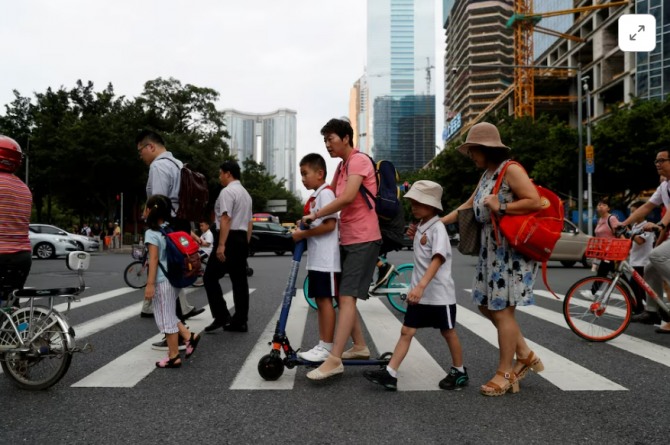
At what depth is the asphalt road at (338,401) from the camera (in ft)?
9.55

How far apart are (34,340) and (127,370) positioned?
786 mm

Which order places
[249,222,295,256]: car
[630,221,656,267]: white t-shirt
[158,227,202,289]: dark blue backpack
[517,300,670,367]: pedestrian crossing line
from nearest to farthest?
[158,227,202,289]: dark blue backpack → [517,300,670,367]: pedestrian crossing line → [630,221,656,267]: white t-shirt → [249,222,295,256]: car

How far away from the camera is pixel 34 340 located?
142 inches

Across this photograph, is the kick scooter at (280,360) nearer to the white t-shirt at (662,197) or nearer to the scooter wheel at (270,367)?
the scooter wheel at (270,367)

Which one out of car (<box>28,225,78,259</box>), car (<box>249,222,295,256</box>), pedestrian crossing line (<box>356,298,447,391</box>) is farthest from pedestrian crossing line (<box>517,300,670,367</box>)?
car (<box>28,225,78,259</box>)

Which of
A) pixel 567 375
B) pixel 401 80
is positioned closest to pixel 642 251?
pixel 567 375

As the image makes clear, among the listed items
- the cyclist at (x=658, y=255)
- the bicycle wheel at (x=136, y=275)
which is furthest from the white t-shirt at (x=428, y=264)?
the bicycle wheel at (x=136, y=275)

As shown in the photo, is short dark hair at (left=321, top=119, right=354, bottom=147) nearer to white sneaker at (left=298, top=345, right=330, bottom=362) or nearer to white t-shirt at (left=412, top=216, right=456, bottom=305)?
white t-shirt at (left=412, top=216, right=456, bottom=305)

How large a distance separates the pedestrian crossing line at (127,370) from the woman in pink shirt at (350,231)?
128 cm

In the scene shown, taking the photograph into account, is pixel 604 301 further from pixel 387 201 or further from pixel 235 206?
pixel 235 206

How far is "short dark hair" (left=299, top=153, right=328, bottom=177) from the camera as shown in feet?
13.5

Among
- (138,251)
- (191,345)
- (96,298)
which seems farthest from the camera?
(138,251)

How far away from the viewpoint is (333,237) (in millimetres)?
3939

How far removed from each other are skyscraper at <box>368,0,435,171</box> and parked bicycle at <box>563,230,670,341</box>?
6519 inches
